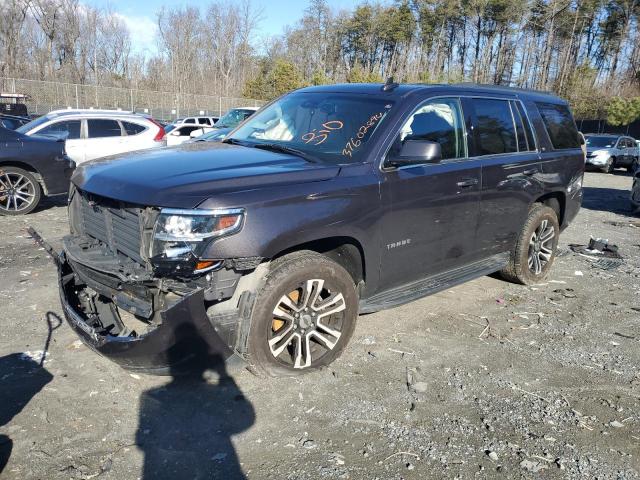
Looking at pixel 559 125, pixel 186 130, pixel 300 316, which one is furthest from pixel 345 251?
pixel 186 130

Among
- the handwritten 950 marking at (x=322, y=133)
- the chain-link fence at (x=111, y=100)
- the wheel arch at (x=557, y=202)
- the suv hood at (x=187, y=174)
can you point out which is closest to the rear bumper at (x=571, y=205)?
the wheel arch at (x=557, y=202)

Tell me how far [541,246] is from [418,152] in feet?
9.56

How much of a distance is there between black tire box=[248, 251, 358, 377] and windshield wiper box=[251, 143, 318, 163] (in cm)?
73

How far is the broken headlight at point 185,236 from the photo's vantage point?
298 cm

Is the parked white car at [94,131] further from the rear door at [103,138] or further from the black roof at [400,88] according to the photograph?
the black roof at [400,88]

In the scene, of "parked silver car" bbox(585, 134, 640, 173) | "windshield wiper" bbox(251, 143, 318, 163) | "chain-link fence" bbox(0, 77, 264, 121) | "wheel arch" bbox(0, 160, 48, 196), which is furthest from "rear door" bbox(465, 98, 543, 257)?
"chain-link fence" bbox(0, 77, 264, 121)

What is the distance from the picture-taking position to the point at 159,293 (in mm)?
3066

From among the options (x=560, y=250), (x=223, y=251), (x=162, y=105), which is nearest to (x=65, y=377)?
(x=223, y=251)

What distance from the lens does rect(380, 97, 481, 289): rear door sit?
395cm

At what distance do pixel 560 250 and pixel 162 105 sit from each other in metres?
36.8

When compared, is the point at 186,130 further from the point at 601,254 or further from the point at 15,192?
the point at 601,254

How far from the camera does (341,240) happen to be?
3691 millimetres

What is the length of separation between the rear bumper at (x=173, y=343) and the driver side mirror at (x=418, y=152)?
179 cm

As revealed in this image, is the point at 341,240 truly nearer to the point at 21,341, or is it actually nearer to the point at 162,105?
the point at 21,341
